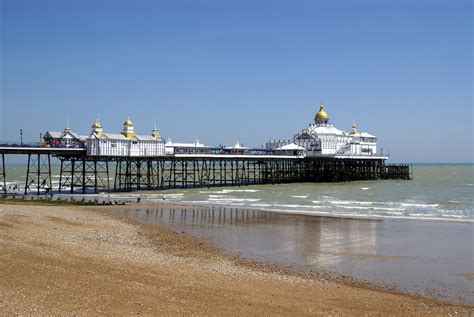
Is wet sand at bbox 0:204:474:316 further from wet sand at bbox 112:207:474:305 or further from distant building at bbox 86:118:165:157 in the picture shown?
distant building at bbox 86:118:165:157

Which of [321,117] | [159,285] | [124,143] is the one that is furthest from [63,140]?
[321,117]

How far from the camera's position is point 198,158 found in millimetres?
55062

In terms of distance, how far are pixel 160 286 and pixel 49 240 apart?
6.90 metres

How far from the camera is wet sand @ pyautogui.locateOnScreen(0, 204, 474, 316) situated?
35.4ft

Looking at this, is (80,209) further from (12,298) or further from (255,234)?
(12,298)

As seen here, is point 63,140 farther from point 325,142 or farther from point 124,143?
point 325,142

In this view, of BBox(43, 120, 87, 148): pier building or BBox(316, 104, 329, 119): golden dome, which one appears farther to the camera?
BBox(316, 104, 329, 119): golden dome

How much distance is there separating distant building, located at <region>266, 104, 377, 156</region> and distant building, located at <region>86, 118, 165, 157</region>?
81.2 ft

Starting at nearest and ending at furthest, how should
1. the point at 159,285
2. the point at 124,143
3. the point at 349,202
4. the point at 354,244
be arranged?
the point at 159,285 < the point at 354,244 < the point at 349,202 < the point at 124,143

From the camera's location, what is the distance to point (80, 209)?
104 feet

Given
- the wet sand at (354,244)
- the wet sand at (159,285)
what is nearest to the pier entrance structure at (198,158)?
the wet sand at (354,244)

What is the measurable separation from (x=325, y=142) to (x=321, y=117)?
35.0 ft

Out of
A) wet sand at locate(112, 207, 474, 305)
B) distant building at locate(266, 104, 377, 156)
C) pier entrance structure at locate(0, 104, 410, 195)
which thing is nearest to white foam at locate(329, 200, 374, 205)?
wet sand at locate(112, 207, 474, 305)

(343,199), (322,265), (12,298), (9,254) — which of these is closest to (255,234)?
(322,265)
